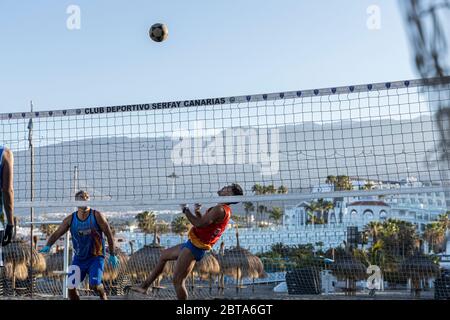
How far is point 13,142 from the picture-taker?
42.4 ft

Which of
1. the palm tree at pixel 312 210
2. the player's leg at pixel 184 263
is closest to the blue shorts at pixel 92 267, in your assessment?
the player's leg at pixel 184 263

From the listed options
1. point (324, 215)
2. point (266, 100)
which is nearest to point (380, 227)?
point (324, 215)

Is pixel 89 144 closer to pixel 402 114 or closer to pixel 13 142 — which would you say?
pixel 13 142

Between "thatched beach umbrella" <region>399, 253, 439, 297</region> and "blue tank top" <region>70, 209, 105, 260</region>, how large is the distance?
10.6m

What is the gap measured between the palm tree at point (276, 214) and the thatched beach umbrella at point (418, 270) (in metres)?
50.5

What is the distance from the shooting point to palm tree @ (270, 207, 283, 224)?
2822 inches

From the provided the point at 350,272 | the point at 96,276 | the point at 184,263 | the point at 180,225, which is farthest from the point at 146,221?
the point at 184,263

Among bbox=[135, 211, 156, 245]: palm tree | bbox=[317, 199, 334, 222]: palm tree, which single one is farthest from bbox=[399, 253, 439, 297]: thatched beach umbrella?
bbox=[317, 199, 334, 222]: palm tree

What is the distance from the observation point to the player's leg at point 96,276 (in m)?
9.49

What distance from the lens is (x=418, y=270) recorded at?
747 inches

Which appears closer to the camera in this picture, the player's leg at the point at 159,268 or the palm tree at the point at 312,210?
the player's leg at the point at 159,268

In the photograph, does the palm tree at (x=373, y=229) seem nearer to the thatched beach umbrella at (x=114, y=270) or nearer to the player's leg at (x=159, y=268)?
the thatched beach umbrella at (x=114, y=270)

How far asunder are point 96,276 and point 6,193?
316cm
